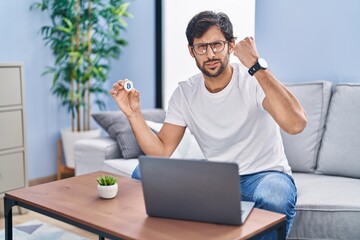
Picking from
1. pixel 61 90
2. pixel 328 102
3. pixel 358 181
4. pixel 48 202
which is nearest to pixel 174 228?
pixel 48 202

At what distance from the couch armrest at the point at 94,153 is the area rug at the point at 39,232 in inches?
15.5

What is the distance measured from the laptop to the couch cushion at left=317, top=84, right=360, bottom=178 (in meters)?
1.15

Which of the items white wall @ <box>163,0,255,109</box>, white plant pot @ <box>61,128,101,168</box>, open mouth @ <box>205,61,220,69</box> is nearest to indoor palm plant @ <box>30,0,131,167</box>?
white plant pot @ <box>61,128,101,168</box>

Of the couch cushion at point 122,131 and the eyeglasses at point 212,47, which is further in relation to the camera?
the couch cushion at point 122,131

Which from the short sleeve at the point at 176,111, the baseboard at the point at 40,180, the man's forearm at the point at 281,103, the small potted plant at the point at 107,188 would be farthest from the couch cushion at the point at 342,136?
the baseboard at the point at 40,180

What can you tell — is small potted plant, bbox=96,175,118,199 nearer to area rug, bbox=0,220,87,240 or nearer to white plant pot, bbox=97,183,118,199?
white plant pot, bbox=97,183,118,199

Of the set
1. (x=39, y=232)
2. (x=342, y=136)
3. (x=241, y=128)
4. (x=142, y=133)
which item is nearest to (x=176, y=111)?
(x=142, y=133)

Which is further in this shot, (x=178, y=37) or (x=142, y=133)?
(x=178, y=37)

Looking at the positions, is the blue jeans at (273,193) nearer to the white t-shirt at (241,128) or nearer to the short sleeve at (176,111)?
the white t-shirt at (241,128)

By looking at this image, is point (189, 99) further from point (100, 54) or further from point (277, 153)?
point (100, 54)

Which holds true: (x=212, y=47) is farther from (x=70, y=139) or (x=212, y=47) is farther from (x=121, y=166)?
(x=70, y=139)

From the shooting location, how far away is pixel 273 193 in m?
1.80

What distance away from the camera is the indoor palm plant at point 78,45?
3.50 meters

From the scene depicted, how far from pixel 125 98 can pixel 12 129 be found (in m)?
1.28
